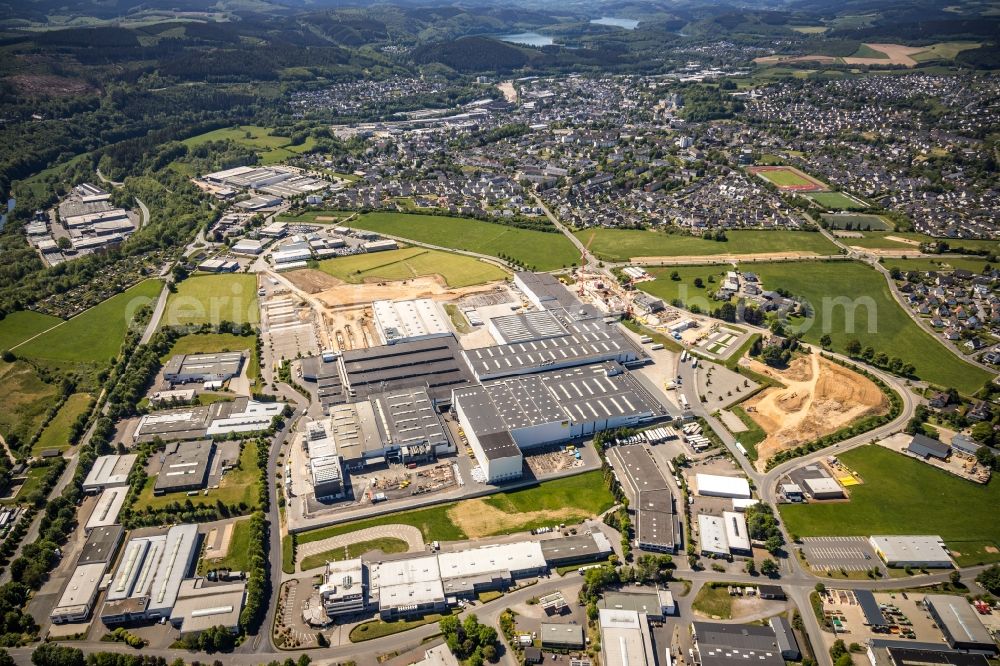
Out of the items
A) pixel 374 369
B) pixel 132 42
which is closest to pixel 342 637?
pixel 374 369

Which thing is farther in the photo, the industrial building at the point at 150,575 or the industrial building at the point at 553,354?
the industrial building at the point at 553,354

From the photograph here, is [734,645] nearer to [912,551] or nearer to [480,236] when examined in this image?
[912,551]

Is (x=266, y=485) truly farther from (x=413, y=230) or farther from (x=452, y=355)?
(x=413, y=230)

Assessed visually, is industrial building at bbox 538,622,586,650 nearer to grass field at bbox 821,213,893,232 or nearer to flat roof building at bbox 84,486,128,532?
flat roof building at bbox 84,486,128,532

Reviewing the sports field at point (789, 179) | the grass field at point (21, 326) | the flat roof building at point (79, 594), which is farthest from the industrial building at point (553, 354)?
the sports field at point (789, 179)

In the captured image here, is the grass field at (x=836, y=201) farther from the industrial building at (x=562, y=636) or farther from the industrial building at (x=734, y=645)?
the industrial building at (x=562, y=636)

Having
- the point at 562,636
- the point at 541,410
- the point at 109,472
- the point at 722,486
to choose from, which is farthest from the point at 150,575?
the point at 722,486
